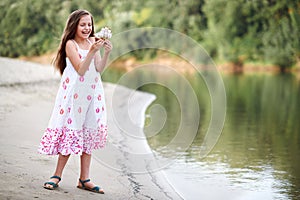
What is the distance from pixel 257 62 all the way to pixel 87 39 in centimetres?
3704

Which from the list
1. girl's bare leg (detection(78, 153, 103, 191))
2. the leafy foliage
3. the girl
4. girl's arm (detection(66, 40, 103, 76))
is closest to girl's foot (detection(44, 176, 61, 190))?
the girl

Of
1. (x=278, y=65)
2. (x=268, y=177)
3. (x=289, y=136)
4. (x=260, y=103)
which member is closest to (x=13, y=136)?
(x=268, y=177)

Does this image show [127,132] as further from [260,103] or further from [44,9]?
[44,9]

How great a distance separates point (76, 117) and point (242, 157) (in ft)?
12.3

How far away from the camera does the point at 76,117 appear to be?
4680 millimetres

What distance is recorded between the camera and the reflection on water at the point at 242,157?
6.12m

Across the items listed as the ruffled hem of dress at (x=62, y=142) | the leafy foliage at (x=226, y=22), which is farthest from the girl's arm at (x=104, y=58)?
the leafy foliage at (x=226, y=22)

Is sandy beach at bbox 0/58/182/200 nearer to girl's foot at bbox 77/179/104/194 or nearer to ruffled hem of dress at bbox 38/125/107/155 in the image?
girl's foot at bbox 77/179/104/194

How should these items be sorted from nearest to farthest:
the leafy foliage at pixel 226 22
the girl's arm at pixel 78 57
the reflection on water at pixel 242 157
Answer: the girl's arm at pixel 78 57, the reflection on water at pixel 242 157, the leafy foliage at pixel 226 22

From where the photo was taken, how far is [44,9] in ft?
77.2

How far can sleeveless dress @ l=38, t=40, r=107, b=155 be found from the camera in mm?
4656

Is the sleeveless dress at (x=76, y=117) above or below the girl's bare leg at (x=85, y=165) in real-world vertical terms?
above

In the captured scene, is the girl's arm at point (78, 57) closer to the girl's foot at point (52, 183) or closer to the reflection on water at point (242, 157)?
the girl's foot at point (52, 183)

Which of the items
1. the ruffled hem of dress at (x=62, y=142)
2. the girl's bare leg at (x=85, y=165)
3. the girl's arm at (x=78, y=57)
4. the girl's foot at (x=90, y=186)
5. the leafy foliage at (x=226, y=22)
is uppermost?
the leafy foliage at (x=226, y=22)
